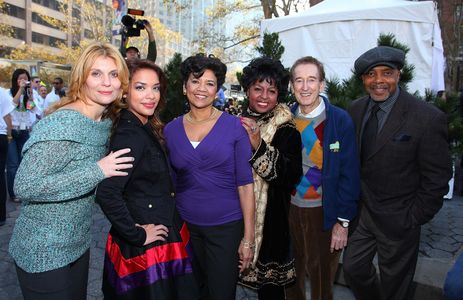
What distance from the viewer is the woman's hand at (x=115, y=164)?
1818mm

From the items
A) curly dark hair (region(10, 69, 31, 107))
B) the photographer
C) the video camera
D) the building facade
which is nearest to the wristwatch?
the photographer

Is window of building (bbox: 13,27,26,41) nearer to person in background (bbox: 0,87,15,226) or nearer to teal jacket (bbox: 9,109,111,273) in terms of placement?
person in background (bbox: 0,87,15,226)

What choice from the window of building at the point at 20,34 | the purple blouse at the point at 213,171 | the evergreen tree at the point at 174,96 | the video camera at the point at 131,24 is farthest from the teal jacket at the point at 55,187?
the window of building at the point at 20,34

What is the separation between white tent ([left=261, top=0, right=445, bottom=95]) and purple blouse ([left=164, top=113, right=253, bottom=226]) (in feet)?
14.3

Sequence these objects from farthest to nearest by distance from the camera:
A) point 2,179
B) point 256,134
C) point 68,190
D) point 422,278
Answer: point 2,179 < point 422,278 < point 256,134 < point 68,190

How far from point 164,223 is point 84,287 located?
599 mm

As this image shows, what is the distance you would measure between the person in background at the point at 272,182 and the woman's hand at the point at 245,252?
0.11 metres

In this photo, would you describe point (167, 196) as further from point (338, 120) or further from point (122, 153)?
point (338, 120)

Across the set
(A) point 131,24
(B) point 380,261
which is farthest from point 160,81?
(A) point 131,24

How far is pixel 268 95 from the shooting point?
265cm

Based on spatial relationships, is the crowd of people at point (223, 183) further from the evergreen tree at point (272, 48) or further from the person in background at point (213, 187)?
the evergreen tree at point (272, 48)

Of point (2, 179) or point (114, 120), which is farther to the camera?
point (2, 179)

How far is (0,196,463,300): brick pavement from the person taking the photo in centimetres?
337

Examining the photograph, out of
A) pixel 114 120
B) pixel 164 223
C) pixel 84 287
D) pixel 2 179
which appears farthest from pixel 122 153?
pixel 2 179
